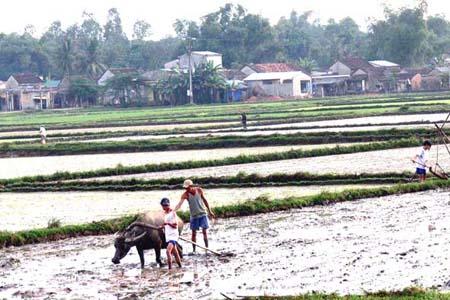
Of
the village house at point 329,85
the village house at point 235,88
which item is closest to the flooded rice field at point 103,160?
the village house at point 235,88

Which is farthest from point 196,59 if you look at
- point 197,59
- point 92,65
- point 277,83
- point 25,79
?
point 25,79

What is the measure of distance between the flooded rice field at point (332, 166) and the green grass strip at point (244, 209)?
2847 mm

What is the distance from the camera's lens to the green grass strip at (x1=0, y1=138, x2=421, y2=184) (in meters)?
24.3

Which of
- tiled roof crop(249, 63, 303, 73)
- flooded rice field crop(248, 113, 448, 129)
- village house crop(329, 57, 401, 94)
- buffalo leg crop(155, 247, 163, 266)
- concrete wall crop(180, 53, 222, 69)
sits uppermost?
concrete wall crop(180, 53, 222, 69)

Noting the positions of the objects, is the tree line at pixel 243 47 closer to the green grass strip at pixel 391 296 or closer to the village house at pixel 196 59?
the village house at pixel 196 59

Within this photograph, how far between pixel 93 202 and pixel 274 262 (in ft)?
26.2

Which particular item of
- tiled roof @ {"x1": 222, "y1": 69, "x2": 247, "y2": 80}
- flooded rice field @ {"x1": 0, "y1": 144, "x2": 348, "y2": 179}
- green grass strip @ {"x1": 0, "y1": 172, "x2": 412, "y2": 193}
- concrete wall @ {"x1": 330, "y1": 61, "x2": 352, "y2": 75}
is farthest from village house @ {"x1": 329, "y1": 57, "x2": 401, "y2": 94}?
green grass strip @ {"x1": 0, "y1": 172, "x2": 412, "y2": 193}

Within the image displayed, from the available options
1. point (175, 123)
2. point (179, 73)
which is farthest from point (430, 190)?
point (179, 73)

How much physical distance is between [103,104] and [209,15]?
2388 centimetres

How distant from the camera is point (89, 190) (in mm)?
21906

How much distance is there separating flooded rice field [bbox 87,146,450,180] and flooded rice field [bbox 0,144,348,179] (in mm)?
2646

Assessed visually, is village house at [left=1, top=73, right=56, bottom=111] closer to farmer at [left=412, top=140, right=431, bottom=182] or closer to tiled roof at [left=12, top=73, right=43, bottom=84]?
tiled roof at [left=12, top=73, right=43, bottom=84]

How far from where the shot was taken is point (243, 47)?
100m

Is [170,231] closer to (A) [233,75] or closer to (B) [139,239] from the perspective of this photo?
(B) [139,239]
